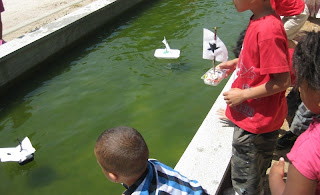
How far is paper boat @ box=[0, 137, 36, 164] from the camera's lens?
10.9 ft

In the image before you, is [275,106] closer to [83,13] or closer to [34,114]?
[34,114]

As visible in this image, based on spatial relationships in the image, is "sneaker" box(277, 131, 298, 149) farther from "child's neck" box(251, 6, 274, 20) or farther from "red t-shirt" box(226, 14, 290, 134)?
"child's neck" box(251, 6, 274, 20)

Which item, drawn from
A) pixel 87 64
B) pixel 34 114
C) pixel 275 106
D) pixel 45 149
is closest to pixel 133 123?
pixel 45 149

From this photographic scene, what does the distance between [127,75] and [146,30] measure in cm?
188

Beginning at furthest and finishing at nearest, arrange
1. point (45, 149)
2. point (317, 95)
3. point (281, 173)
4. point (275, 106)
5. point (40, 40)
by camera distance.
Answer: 1. point (40, 40)
2. point (45, 149)
3. point (275, 106)
4. point (281, 173)
5. point (317, 95)

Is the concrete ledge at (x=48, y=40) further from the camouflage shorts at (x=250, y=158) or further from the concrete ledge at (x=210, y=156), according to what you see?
the camouflage shorts at (x=250, y=158)

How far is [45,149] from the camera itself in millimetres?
3811

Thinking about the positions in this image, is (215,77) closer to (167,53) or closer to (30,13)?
(167,53)

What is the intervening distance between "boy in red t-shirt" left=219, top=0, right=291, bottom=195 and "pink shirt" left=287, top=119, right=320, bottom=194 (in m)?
0.60

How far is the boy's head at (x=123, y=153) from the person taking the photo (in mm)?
1604

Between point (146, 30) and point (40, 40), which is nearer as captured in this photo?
point (40, 40)

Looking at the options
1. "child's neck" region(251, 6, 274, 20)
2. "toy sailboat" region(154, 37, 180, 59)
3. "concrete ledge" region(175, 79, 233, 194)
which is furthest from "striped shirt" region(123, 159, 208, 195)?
"toy sailboat" region(154, 37, 180, 59)

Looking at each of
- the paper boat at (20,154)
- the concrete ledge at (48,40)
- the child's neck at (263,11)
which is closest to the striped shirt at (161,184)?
the child's neck at (263,11)

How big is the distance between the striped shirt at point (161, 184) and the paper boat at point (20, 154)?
2.08 meters
